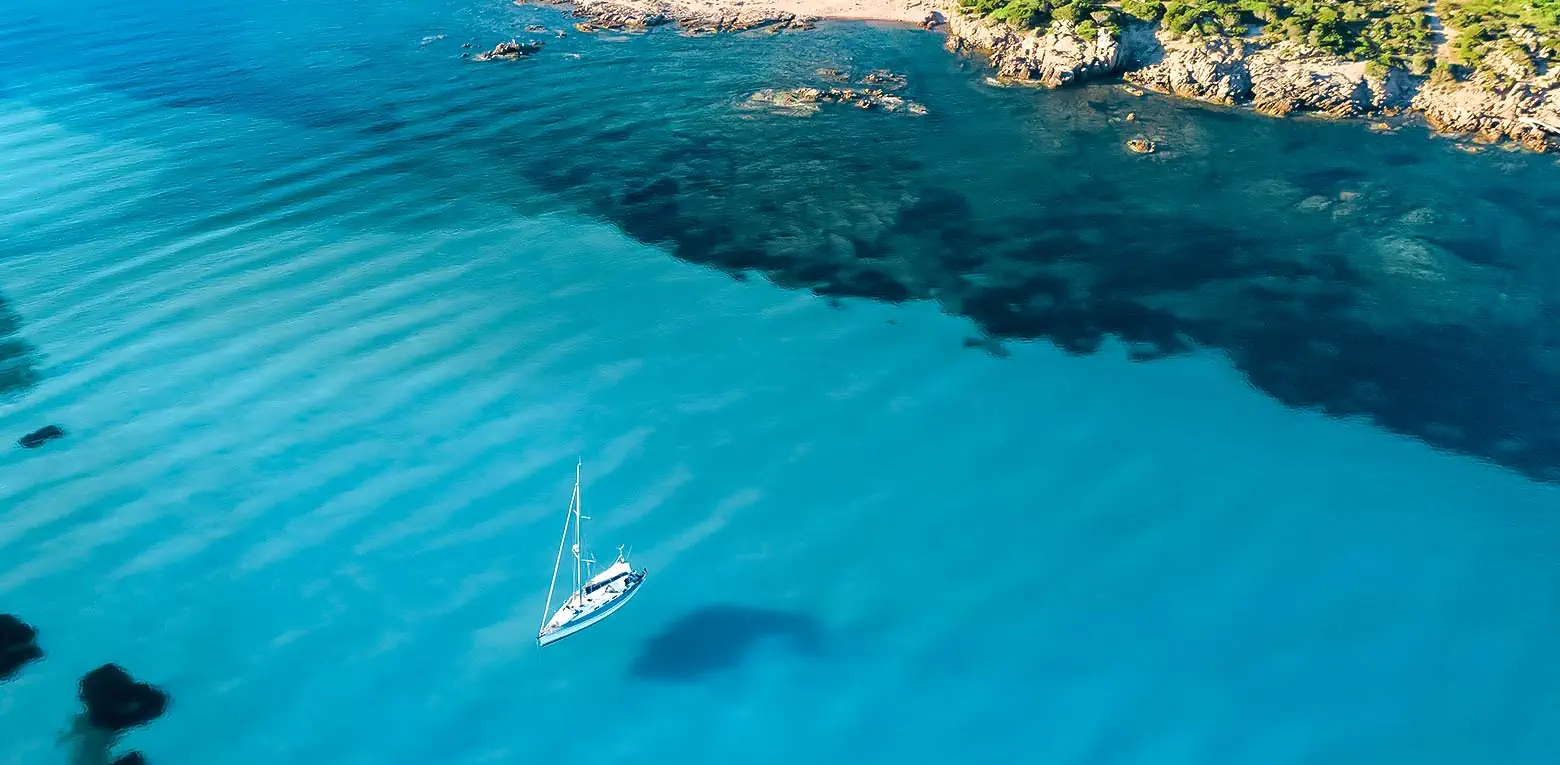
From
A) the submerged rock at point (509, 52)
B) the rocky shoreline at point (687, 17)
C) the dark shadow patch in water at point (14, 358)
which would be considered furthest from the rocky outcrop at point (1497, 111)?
the dark shadow patch in water at point (14, 358)

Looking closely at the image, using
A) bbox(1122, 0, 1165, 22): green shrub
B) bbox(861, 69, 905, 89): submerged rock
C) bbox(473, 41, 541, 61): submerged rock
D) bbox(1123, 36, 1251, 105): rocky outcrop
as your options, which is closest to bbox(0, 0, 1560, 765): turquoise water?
bbox(1123, 36, 1251, 105): rocky outcrop

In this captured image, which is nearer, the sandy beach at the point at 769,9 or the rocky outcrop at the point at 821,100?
the rocky outcrop at the point at 821,100

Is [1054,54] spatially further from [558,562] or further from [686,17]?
[558,562]

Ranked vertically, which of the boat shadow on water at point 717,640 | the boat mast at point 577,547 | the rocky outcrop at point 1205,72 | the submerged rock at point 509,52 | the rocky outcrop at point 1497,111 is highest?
the submerged rock at point 509,52

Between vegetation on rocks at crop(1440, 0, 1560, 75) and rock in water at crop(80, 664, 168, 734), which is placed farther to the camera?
vegetation on rocks at crop(1440, 0, 1560, 75)

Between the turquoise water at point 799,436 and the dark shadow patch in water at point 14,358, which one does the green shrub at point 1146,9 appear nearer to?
the turquoise water at point 799,436

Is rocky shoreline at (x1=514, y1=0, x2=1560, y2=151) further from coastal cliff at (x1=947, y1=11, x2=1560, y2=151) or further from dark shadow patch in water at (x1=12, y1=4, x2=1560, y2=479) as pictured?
dark shadow patch in water at (x1=12, y1=4, x2=1560, y2=479)
